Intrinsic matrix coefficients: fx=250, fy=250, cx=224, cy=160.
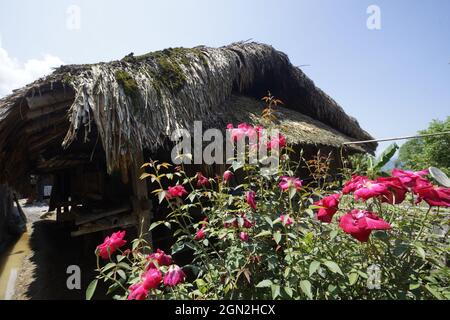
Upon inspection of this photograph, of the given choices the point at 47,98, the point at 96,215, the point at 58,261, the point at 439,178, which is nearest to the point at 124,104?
the point at 47,98

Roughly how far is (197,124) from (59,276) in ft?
12.1

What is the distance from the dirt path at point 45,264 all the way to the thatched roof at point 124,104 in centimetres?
178

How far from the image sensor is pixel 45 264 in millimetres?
5047

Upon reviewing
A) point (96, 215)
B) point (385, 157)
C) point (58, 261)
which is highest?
point (385, 157)

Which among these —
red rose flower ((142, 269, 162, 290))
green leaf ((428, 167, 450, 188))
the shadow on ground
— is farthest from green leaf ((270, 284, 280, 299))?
the shadow on ground

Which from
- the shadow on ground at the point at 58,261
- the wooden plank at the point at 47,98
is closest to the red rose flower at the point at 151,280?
the wooden plank at the point at 47,98

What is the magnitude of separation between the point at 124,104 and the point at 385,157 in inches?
93.3

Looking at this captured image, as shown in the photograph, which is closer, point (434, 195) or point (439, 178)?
point (434, 195)

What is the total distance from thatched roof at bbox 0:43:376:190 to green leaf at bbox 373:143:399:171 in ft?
6.67

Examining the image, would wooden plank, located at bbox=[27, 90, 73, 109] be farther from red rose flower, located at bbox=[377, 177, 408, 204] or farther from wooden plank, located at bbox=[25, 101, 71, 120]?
red rose flower, located at bbox=[377, 177, 408, 204]

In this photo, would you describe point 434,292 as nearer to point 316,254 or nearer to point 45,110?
point 316,254

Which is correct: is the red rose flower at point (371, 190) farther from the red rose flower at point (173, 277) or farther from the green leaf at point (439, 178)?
the red rose flower at point (173, 277)
